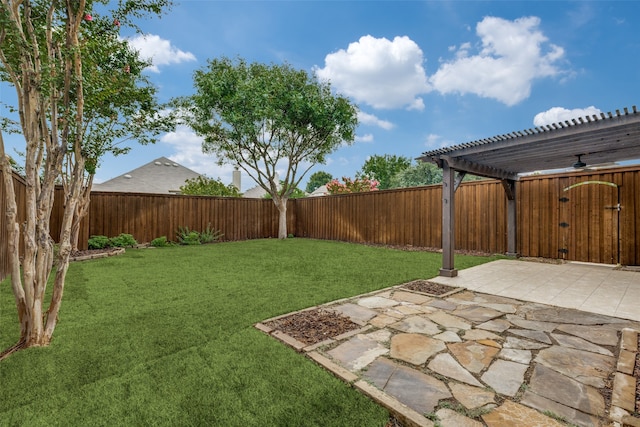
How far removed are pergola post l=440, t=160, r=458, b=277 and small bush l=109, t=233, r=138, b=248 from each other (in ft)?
26.5

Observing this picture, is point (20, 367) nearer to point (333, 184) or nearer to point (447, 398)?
point (447, 398)

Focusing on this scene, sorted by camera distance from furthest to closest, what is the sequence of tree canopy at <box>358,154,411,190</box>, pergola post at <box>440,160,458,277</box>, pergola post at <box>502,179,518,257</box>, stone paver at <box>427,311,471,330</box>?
tree canopy at <box>358,154,411,190</box> < pergola post at <box>502,179,518,257</box> < pergola post at <box>440,160,458,277</box> < stone paver at <box>427,311,471,330</box>

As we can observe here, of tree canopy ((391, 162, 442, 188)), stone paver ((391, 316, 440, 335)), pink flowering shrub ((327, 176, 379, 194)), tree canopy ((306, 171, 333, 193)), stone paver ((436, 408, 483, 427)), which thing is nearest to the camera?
stone paver ((436, 408, 483, 427))

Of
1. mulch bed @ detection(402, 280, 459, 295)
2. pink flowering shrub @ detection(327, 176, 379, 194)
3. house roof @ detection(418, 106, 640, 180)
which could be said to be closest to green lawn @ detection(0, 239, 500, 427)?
mulch bed @ detection(402, 280, 459, 295)

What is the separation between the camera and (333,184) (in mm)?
14516

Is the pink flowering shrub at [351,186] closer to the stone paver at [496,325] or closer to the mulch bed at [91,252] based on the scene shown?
the mulch bed at [91,252]

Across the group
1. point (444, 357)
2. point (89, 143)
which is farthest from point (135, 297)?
point (89, 143)

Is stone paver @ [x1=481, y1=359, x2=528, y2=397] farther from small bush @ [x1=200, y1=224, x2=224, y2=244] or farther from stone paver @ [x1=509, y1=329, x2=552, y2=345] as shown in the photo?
small bush @ [x1=200, y1=224, x2=224, y2=244]

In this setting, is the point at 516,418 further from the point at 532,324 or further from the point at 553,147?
the point at 553,147

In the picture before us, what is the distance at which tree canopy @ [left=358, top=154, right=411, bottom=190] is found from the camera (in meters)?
27.9

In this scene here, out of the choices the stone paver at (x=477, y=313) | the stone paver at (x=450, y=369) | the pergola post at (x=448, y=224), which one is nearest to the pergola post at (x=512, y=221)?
the pergola post at (x=448, y=224)

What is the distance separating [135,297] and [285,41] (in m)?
7.89

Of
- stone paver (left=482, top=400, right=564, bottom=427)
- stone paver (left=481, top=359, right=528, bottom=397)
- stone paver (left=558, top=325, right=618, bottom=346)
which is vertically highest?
stone paver (left=482, top=400, right=564, bottom=427)

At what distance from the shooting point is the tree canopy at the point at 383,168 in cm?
2791
